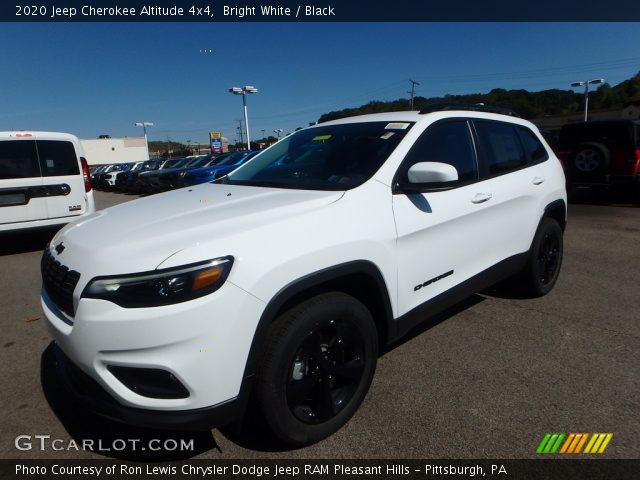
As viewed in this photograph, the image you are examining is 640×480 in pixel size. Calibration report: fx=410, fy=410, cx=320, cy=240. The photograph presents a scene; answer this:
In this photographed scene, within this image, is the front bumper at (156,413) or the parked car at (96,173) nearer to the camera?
the front bumper at (156,413)

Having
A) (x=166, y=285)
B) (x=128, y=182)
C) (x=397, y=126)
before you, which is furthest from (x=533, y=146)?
(x=128, y=182)

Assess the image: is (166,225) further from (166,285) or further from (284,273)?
(284,273)

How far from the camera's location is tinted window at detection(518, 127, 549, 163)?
12.4 ft

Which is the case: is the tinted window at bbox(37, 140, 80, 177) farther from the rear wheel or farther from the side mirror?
the rear wheel

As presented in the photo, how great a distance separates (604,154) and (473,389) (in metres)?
8.67

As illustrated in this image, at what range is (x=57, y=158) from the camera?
6762mm

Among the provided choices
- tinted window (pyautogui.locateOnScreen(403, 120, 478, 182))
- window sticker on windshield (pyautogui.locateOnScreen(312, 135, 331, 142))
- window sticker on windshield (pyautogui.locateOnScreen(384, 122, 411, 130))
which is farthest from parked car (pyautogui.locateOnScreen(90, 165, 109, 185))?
tinted window (pyautogui.locateOnScreen(403, 120, 478, 182))

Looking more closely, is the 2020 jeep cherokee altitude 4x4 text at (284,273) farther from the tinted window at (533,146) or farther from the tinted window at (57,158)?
the tinted window at (57,158)

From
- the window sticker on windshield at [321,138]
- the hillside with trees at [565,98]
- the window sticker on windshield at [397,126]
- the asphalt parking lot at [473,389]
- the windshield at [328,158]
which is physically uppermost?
the hillside with trees at [565,98]

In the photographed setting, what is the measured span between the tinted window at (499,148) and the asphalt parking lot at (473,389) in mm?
1314

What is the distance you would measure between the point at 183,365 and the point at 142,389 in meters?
0.24

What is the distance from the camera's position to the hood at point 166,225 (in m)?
1.74

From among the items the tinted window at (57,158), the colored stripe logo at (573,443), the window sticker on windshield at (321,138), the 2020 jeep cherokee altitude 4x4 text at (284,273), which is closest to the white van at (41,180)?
the tinted window at (57,158)

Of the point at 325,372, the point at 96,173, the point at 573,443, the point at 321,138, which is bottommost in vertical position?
the point at 573,443
